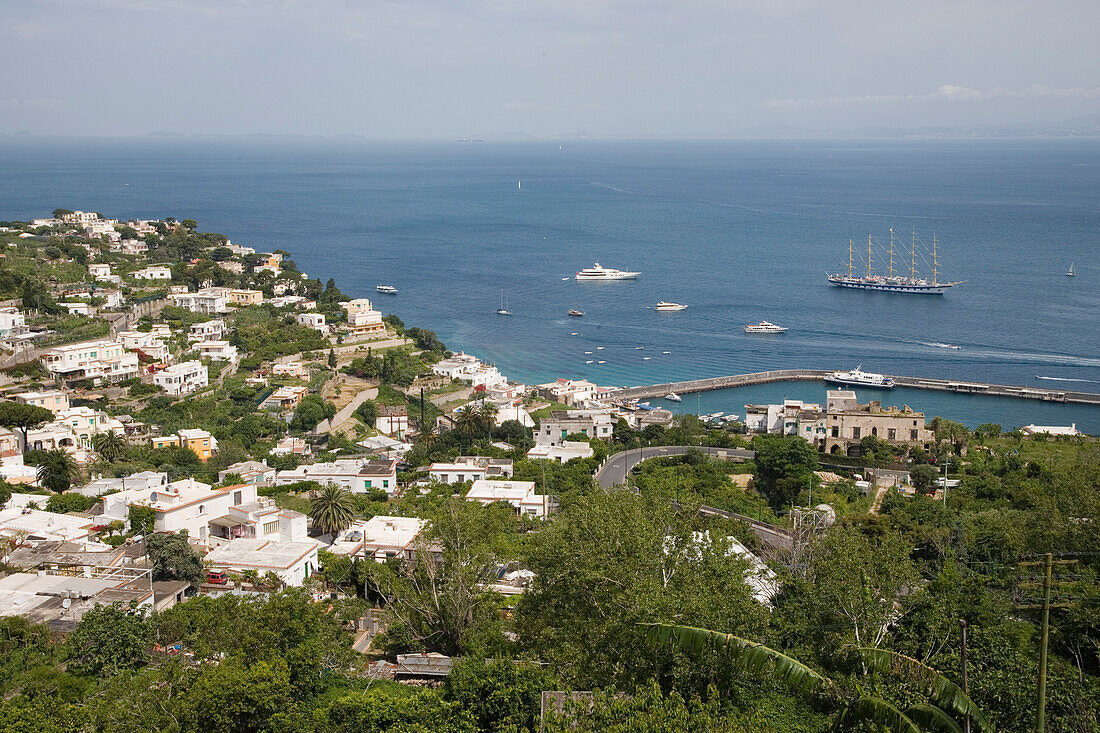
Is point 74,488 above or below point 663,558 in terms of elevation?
below

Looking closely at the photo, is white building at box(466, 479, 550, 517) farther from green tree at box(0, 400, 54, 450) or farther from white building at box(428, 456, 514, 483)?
green tree at box(0, 400, 54, 450)

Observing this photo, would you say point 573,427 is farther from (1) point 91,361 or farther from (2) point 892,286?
(2) point 892,286

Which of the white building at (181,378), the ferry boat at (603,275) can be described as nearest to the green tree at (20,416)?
the white building at (181,378)

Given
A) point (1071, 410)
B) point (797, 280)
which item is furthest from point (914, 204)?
point (1071, 410)

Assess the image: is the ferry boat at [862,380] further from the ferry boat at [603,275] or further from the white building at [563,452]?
the ferry boat at [603,275]

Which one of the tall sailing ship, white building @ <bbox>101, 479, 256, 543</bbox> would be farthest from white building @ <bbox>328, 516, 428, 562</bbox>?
the tall sailing ship

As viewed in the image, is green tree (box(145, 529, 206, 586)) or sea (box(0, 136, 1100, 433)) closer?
green tree (box(145, 529, 206, 586))

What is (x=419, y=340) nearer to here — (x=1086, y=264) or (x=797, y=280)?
(x=797, y=280)
